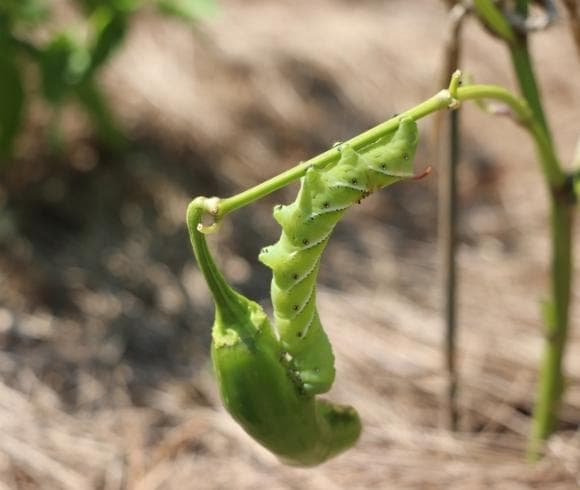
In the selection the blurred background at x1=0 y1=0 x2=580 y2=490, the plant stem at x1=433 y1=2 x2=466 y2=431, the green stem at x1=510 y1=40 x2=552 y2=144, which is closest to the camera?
the green stem at x1=510 y1=40 x2=552 y2=144

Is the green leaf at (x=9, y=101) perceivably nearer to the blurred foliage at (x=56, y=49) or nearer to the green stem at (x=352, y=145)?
the blurred foliage at (x=56, y=49)

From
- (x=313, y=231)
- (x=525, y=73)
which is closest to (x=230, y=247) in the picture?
(x=525, y=73)

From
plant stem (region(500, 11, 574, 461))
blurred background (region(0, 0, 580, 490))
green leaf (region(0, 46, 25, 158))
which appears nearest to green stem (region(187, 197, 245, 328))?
A: plant stem (region(500, 11, 574, 461))

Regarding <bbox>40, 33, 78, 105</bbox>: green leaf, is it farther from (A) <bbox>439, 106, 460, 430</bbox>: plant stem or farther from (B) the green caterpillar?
(B) the green caterpillar

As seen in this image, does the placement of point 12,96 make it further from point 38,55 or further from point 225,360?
point 225,360

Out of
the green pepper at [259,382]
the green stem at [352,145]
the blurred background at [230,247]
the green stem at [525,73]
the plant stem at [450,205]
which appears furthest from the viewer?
the blurred background at [230,247]

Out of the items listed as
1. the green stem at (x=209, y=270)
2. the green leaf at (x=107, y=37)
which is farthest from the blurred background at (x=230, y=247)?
the green stem at (x=209, y=270)
